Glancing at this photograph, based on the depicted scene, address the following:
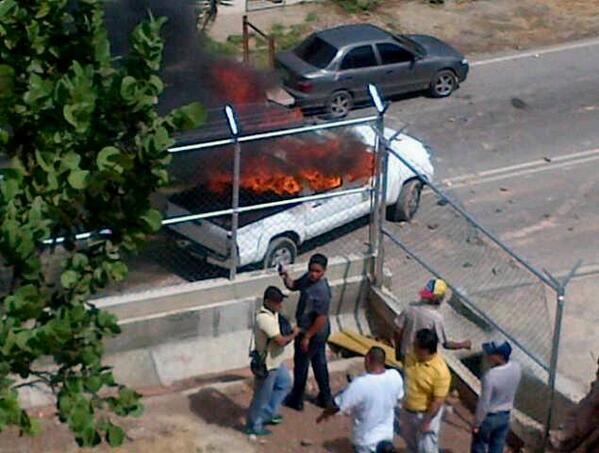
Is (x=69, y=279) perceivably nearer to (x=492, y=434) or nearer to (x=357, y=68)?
(x=492, y=434)

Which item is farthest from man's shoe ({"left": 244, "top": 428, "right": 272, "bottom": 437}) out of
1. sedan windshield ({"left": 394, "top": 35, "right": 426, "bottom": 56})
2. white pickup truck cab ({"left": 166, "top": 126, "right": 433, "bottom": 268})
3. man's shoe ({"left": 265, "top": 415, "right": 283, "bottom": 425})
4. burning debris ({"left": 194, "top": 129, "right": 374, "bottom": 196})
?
sedan windshield ({"left": 394, "top": 35, "right": 426, "bottom": 56})

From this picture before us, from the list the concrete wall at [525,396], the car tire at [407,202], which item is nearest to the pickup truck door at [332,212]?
the car tire at [407,202]

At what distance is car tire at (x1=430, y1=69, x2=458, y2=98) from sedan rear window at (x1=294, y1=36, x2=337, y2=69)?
79.6 inches

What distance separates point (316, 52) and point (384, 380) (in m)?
12.5

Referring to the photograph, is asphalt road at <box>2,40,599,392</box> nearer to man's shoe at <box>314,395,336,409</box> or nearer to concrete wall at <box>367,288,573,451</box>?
concrete wall at <box>367,288,573,451</box>

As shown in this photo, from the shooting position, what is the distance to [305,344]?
1312 centimetres

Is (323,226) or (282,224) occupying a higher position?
(282,224)

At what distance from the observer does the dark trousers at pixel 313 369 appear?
13.2 metres

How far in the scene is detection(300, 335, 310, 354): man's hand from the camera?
516 inches

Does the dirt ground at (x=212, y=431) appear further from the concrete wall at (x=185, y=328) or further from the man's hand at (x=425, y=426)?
the man's hand at (x=425, y=426)

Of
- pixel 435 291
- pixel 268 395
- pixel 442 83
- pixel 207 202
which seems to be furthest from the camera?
pixel 442 83

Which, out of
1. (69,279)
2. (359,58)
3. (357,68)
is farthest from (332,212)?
(69,279)

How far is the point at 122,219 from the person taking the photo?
8328 millimetres

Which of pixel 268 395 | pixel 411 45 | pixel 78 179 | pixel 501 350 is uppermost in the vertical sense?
pixel 78 179
